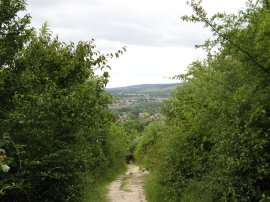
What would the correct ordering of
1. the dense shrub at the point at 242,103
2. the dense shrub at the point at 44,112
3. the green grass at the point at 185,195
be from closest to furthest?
the dense shrub at the point at 242,103
the dense shrub at the point at 44,112
the green grass at the point at 185,195

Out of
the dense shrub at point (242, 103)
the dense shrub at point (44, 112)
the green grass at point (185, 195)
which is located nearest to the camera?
the dense shrub at point (242, 103)

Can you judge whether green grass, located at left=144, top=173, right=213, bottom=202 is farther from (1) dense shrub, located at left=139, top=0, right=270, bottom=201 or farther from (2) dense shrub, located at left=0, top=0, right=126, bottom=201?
(2) dense shrub, located at left=0, top=0, right=126, bottom=201

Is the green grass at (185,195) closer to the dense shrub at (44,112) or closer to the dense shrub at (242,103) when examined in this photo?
the dense shrub at (242,103)

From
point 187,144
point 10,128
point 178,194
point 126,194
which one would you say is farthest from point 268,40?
point 126,194

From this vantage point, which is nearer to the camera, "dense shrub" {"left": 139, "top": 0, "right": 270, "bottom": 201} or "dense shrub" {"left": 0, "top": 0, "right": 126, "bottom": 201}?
"dense shrub" {"left": 139, "top": 0, "right": 270, "bottom": 201}

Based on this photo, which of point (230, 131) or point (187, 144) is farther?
point (187, 144)

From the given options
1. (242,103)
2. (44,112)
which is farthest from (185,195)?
(44,112)

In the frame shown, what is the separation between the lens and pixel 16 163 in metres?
9.23

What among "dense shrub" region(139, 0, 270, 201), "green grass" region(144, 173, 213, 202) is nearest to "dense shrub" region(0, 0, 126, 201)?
"dense shrub" region(139, 0, 270, 201)

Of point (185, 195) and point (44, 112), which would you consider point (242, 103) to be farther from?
point (185, 195)

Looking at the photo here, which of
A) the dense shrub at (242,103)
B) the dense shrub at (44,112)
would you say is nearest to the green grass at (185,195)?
the dense shrub at (242,103)

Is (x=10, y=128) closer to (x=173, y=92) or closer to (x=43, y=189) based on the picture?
(x=43, y=189)

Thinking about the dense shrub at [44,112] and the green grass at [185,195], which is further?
the green grass at [185,195]

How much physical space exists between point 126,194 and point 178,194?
648 cm
